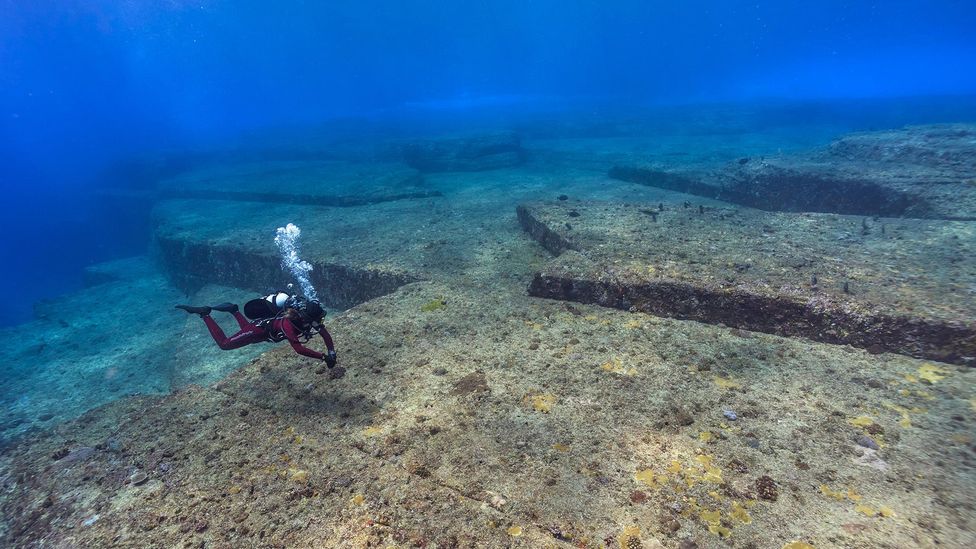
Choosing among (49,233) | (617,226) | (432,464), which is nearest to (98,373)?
(432,464)

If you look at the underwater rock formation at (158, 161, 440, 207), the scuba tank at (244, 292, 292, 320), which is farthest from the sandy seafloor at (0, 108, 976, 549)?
the underwater rock formation at (158, 161, 440, 207)

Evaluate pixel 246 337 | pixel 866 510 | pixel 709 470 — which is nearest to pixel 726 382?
pixel 709 470

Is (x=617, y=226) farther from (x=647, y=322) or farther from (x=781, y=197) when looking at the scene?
(x=781, y=197)

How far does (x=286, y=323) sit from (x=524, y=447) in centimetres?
205

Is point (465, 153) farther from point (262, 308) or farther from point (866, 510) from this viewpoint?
point (866, 510)

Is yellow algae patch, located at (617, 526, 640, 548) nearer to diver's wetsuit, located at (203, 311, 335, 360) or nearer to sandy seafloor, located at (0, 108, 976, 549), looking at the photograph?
sandy seafloor, located at (0, 108, 976, 549)

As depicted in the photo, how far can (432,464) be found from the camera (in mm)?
2555

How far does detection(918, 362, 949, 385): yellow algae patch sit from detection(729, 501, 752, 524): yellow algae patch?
191 cm

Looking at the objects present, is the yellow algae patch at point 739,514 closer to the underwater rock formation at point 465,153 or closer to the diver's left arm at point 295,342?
the diver's left arm at point 295,342

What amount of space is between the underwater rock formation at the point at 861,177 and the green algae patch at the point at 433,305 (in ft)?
20.8

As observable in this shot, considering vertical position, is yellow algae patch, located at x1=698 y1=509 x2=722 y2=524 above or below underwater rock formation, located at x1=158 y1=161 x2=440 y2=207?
below

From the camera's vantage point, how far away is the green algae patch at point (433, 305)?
4.50 meters

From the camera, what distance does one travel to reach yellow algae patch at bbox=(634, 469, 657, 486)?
7.70 ft

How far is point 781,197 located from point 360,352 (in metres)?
8.18
